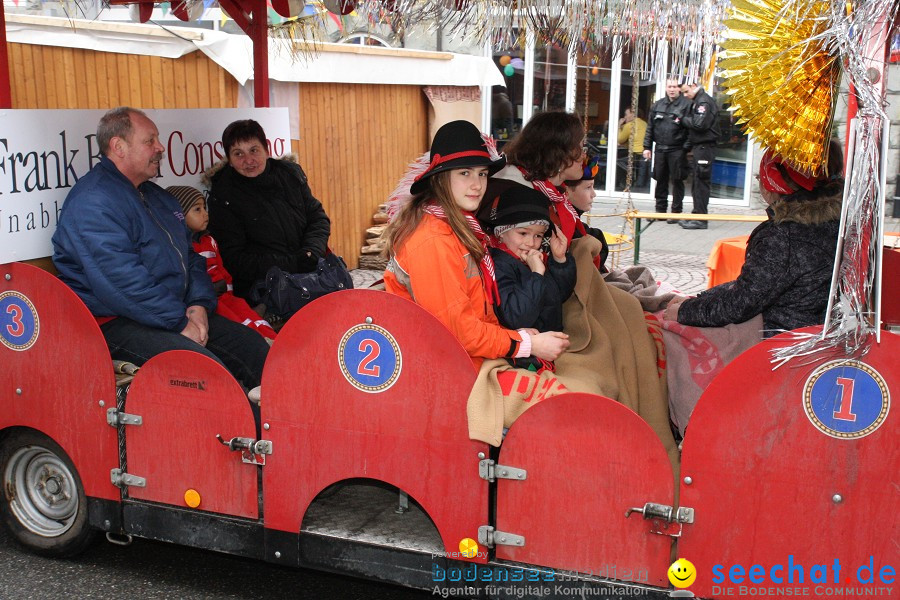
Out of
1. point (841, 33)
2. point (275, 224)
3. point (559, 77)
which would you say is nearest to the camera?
point (841, 33)

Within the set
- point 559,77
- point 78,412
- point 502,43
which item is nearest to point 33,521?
point 78,412

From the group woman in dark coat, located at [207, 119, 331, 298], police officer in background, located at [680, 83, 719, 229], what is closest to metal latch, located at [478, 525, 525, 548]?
woman in dark coat, located at [207, 119, 331, 298]

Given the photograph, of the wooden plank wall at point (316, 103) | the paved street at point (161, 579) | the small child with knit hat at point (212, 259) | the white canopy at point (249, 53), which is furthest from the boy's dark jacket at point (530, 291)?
the wooden plank wall at point (316, 103)

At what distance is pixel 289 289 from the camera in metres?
4.62

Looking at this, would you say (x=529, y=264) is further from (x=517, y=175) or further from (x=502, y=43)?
(x=502, y=43)

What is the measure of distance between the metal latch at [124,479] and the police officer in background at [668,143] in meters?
9.11

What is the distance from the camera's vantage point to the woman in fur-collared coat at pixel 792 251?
2.94 meters

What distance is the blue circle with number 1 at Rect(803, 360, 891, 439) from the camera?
238 centimetres

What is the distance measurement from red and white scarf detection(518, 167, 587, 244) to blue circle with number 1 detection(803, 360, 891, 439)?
1.49m

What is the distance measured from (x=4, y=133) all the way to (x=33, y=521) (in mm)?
1558

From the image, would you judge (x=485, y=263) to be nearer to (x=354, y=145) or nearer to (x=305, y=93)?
(x=305, y=93)

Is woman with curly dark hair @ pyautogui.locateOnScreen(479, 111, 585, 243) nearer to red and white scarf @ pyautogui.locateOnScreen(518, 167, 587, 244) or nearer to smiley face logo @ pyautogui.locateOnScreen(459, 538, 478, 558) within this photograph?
red and white scarf @ pyautogui.locateOnScreen(518, 167, 587, 244)

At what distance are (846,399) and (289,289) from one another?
291 centimetres

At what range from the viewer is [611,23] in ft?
10.6
